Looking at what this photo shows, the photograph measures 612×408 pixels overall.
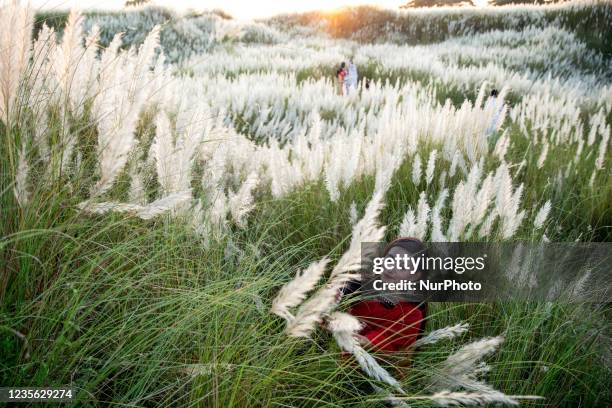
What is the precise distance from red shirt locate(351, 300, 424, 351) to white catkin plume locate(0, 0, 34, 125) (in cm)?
122

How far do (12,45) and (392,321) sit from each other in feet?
4.51

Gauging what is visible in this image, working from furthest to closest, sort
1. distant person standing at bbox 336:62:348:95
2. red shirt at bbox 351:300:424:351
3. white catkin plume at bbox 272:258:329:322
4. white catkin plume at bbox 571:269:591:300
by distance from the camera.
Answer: distant person standing at bbox 336:62:348:95 < white catkin plume at bbox 571:269:591:300 < red shirt at bbox 351:300:424:351 < white catkin plume at bbox 272:258:329:322

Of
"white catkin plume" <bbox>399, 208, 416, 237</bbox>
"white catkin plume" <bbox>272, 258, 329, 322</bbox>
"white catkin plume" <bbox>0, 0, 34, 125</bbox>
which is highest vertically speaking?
"white catkin plume" <bbox>0, 0, 34, 125</bbox>

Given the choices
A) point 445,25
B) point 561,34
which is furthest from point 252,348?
point 445,25

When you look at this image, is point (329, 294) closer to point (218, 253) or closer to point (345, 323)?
point (345, 323)

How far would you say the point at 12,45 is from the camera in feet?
4.22

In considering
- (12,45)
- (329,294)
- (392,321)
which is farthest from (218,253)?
(12,45)

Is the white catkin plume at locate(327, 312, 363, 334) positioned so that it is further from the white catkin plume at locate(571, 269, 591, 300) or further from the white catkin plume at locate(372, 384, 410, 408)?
the white catkin plume at locate(571, 269, 591, 300)

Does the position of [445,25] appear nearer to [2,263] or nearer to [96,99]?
[96,99]

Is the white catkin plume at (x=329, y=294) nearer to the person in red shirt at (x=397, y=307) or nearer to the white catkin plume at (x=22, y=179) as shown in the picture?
the person in red shirt at (x=397, y=307)

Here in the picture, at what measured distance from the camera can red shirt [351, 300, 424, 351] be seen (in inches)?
65.1

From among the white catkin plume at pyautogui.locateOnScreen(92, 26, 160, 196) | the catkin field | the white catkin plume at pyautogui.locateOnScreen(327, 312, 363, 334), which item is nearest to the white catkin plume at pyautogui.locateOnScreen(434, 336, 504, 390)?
the catkin field

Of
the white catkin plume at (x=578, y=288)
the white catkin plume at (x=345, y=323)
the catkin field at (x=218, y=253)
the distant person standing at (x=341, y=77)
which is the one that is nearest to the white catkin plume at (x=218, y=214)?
the catkin field at (x=218, y=253)

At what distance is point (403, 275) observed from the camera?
5.74 ft
